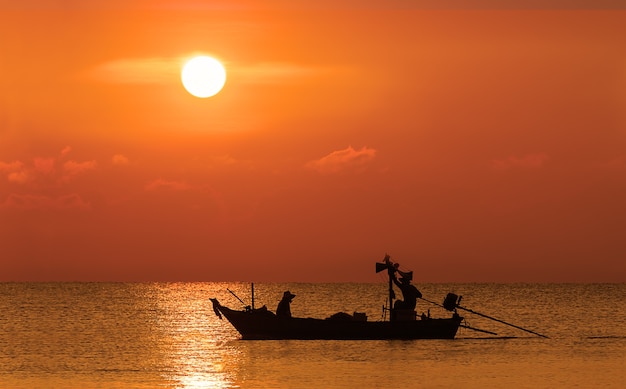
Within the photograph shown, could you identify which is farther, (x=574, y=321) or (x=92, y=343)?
(x=574, y=321)

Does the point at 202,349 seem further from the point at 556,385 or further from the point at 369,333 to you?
the point at 556,385

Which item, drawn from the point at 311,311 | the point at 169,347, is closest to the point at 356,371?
the point at 169,347

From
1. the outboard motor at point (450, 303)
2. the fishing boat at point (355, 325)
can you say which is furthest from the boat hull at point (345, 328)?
the outboard motor at point (450, 303)

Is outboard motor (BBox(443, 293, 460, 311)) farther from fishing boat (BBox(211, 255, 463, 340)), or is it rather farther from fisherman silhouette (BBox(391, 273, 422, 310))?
fisherman silhouette (BBox(391, 273, 422, 310))

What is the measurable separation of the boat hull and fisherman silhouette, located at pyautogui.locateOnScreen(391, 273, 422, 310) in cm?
90

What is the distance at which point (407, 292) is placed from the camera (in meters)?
52.9

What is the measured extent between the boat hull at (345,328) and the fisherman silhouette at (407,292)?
0.90m

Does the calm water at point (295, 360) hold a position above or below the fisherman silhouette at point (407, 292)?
below

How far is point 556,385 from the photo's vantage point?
1652 inches

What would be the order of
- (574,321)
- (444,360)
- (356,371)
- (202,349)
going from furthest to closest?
(574,321) → (202,349) → (444,360) → (356,371)

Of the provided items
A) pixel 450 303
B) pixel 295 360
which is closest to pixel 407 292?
pixel 450 303

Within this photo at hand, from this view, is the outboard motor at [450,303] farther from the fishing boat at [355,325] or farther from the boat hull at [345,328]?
the boat hull at [345,328]

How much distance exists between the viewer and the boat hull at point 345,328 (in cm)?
5412

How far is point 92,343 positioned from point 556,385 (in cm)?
3044
